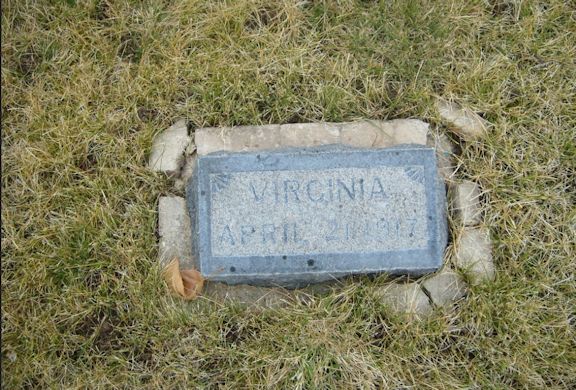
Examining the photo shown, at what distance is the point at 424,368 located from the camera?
A: 79.6 inches

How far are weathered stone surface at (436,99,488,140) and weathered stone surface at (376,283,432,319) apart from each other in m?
0.57

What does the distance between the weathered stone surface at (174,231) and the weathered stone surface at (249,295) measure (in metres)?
0.12

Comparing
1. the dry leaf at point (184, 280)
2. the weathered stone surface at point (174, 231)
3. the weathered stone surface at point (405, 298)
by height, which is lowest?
the weathered stone surface at point (405, 298)

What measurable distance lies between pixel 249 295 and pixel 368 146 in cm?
65

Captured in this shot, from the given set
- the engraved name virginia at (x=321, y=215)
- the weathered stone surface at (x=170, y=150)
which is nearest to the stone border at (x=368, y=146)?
the weathered stone surface at (x=170, y=150)

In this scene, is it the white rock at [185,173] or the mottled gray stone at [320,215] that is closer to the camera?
the mottled gray stone at [320,215]

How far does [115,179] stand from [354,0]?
109 centimetres

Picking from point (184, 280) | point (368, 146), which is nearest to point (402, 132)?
point (368, 146)

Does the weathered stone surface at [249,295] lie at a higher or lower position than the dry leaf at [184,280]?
lower

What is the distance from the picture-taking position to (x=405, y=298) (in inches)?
81.9

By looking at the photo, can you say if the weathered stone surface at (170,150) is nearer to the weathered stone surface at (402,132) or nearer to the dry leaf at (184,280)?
the dry leaf at (184,280)

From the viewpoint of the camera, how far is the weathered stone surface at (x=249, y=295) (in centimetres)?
210

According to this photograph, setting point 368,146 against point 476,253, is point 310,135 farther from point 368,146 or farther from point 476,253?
point 476,253

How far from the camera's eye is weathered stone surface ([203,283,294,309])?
210 centimetres
